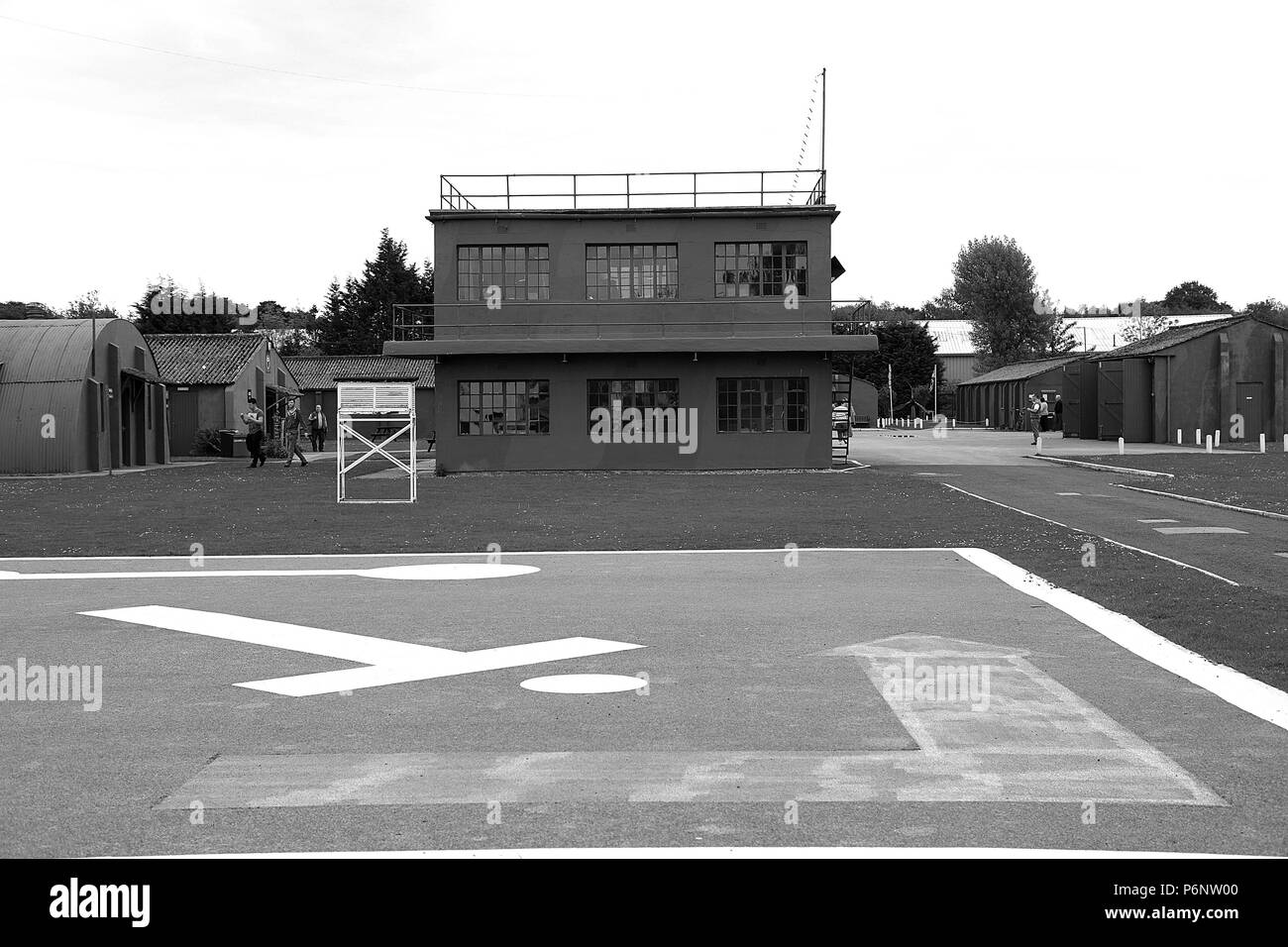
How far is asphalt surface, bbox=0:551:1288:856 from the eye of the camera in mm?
5297

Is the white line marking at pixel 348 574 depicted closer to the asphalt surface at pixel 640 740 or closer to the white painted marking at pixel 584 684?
the asphalt surface at pixel 640 740

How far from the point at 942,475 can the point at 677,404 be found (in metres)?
8.74

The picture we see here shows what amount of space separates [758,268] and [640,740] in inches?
1300

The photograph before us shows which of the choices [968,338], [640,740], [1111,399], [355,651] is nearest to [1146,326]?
[968,338]

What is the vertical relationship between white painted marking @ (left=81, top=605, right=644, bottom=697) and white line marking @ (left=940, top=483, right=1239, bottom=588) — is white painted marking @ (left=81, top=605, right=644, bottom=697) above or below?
below

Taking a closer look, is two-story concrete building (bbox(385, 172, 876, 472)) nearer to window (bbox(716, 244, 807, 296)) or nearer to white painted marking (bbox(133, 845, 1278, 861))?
window (bbox(716, 244, 807, 296))

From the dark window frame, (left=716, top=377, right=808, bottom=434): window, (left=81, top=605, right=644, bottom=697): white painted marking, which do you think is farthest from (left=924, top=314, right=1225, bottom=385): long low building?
(left=81, top=605, right=644, bottom=697): white painted marking

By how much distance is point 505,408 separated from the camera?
3928 centimetres

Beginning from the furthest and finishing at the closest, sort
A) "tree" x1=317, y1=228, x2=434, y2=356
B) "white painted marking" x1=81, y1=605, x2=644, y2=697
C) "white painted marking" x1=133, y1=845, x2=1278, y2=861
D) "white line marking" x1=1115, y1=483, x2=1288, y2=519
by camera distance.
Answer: "tree" x1=317, y1=228, x2=434, y2=356, "white line marking" x1=1115, y1=483, x2=1288, y2=519, "white painted marking" x1=81, y1=605, x2=644, y2=697, "white painted marking" x1=133, y1=845, x2=1278, y2=861

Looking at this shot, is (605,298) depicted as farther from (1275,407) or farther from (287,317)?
(287,317)

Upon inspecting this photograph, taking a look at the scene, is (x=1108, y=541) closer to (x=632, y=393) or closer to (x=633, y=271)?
(x=632, y=393)

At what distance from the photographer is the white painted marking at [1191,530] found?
18.8 meters

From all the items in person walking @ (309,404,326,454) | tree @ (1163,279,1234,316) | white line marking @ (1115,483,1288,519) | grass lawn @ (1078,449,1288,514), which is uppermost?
tree @ (1163,279,1234,316)

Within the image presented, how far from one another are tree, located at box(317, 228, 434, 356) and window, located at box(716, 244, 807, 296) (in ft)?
238
